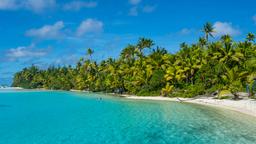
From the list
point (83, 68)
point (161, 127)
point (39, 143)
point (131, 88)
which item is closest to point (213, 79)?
point (131, 88)

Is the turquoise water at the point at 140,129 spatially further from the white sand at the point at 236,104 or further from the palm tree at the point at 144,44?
the palm tree at the point at 144,44

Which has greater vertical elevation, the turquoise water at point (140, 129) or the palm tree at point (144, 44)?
the palm tree at point (144, 44)

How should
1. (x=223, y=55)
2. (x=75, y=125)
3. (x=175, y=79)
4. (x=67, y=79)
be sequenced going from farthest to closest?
(x=67, y=79) → (x=175, y=79) → (x=223, y=55) → (x=75, y=125)

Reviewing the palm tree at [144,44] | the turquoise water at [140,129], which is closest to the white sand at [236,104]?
the turquoise water at [140,129]

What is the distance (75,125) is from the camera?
35.5 metres

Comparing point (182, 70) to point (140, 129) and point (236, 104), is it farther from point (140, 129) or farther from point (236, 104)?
point (140, 129)

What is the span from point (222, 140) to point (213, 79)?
39307 mm

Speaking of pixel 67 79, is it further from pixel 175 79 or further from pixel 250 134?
pixel 250 134

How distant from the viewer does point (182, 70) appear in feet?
223

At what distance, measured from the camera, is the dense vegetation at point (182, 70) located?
56.1 metres

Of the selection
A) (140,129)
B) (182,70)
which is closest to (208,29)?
(182,70)

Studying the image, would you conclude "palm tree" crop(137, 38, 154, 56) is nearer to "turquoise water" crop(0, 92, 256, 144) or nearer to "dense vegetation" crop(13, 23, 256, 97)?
"dense vegetation" crop(13, 23, 256, 97)

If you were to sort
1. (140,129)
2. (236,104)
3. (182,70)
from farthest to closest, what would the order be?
(182,70) → (236,104) → (140,129)

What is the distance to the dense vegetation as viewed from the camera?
184 feet
